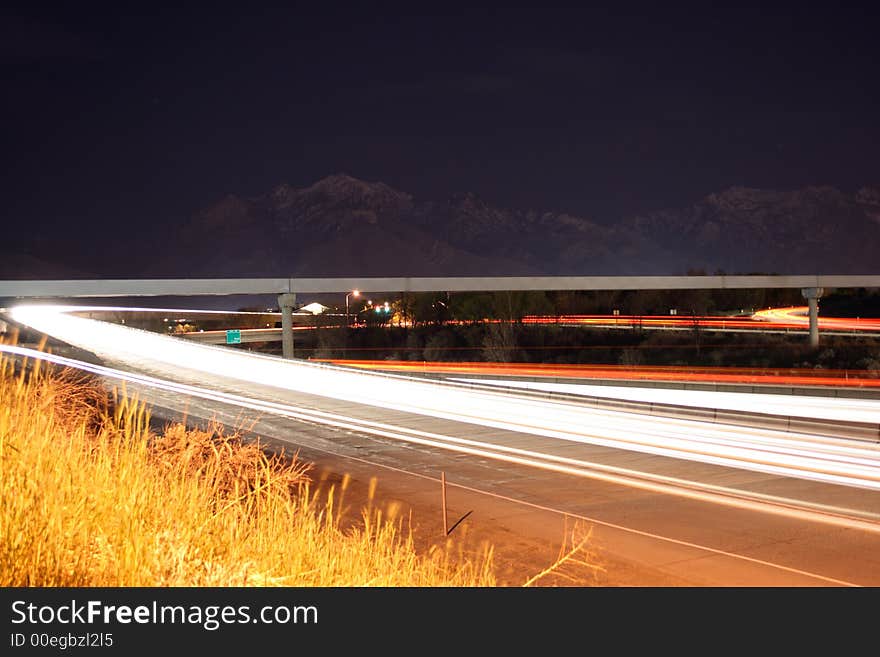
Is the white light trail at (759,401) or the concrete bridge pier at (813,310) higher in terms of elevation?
the concrete bridge pier at (813,310)

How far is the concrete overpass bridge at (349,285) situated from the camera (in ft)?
169

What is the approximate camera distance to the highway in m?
10.4

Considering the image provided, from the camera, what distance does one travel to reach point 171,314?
94.1 meters

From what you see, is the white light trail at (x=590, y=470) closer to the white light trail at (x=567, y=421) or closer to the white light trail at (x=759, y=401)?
the white light trail at (x=567, y=421)

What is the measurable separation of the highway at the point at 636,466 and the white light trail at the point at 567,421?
5 centimetres

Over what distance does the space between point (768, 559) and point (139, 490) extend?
22.1 feet

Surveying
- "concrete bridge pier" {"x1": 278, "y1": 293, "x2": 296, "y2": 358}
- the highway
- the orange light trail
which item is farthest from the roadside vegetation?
the highway

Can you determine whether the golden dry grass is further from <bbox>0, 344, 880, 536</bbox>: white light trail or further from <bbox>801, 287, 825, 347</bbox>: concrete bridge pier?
<bbox>801, 287, 825, 347</bbox>: concrete bridge pier

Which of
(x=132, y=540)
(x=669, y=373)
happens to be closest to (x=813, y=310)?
(x=669, y=373)

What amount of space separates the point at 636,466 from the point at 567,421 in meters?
5.46

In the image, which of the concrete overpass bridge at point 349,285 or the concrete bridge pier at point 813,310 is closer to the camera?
the concrete overpass bridge at point 349,285

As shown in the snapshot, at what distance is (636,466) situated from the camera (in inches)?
631

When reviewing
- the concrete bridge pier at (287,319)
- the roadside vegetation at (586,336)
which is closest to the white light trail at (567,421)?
the concrete bridge pier at (287,319)
